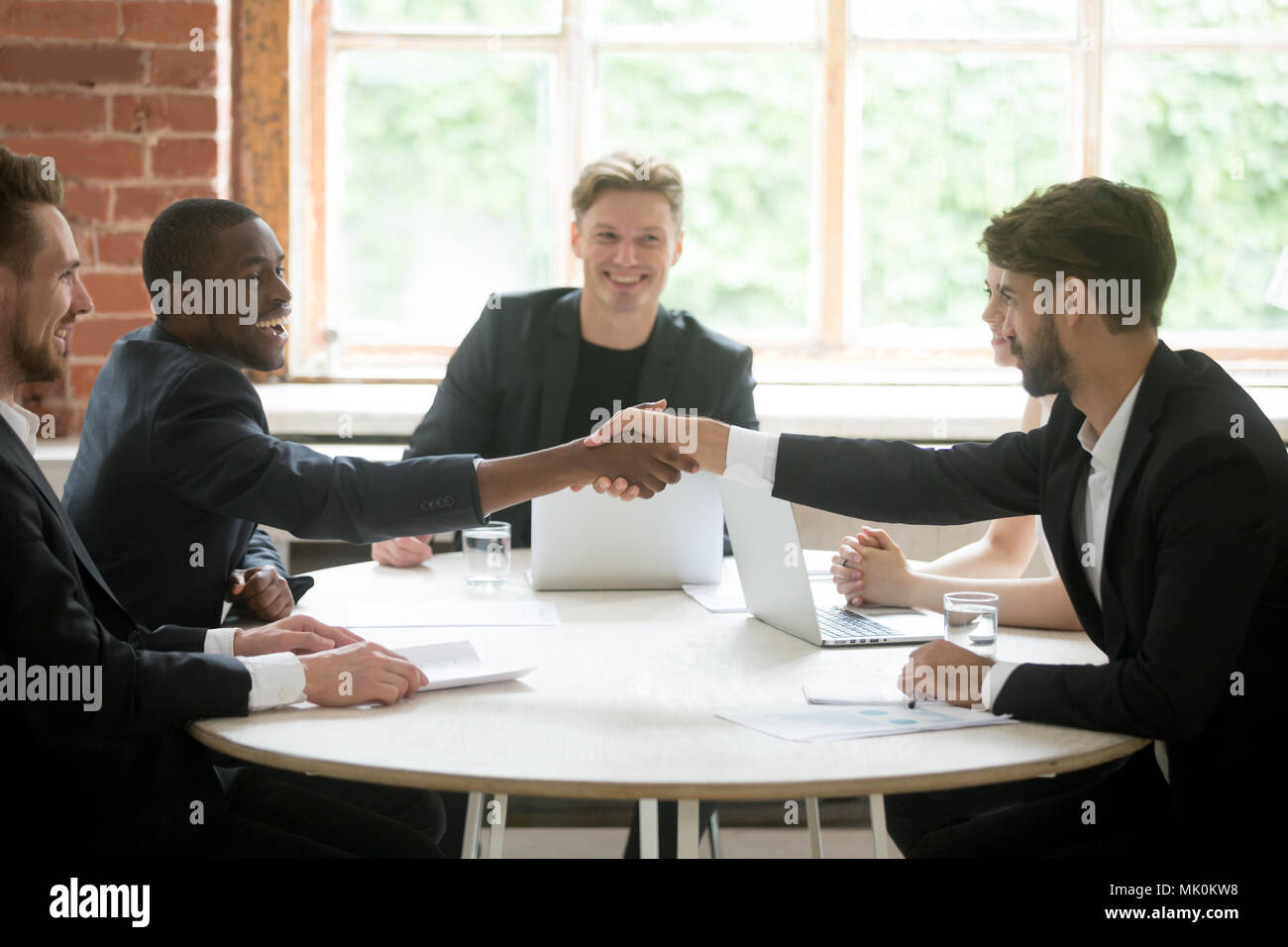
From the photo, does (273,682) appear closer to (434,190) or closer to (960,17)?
(434,190)

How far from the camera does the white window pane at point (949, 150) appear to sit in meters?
3.68

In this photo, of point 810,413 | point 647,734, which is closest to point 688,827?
point 647,734

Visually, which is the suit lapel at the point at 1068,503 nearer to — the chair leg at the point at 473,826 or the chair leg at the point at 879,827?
the chair leg at the point at 879,827

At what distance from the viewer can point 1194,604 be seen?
144 cm

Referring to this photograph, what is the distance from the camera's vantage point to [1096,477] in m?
1.76

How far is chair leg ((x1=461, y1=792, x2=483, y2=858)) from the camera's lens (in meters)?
1.92

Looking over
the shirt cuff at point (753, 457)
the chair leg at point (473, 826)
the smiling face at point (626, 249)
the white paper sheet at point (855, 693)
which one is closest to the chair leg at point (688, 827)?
the white paper sheet at point (855, 693)

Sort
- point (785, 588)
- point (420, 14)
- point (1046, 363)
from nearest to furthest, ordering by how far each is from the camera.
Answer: point (1046, 363)
point (785, 588)
point (420, 14)

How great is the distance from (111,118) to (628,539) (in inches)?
80.0

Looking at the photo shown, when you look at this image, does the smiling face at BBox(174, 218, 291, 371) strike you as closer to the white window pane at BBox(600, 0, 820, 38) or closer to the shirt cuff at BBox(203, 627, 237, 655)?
the shirt cuff at BBox(203, 627, 237, 655)

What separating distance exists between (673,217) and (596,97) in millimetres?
921

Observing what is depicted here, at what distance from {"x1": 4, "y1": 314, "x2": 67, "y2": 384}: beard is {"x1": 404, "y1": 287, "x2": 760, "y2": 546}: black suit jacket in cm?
115

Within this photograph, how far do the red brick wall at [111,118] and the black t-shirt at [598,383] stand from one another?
3.97 feet
